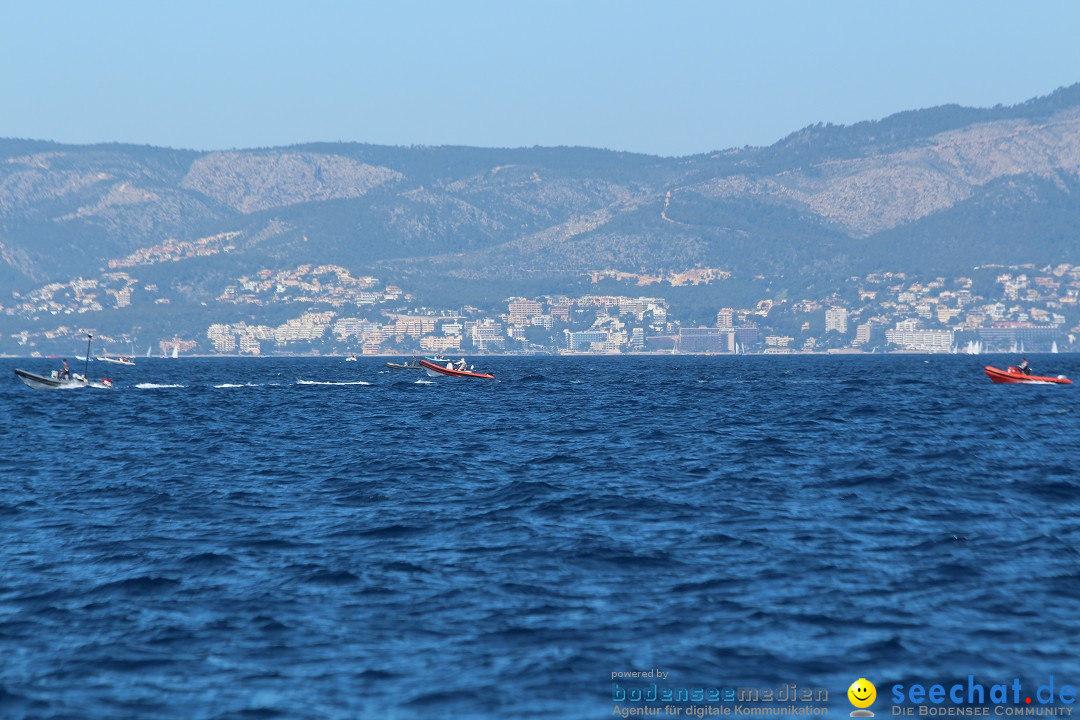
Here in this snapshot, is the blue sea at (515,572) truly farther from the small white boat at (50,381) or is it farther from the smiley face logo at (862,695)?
the small white boat at (50,381)

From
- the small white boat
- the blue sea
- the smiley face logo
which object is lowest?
the smiley face logo

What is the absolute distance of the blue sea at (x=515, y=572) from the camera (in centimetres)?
2147

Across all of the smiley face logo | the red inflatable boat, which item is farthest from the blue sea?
the red inflatable boat

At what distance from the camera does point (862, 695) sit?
66.7 ft

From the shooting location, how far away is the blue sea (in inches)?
845

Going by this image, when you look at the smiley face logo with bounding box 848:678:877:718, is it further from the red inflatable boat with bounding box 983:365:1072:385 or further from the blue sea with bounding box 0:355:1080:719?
the red inflatable boat with bounding box 983:365:1072:385

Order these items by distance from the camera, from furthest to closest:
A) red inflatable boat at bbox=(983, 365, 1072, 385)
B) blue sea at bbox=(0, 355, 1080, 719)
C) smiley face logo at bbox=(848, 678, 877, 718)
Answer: red inflatable boat at bbox=(983, 365, 1072, 385), blue sea at bbox=(0, 355, 1080, 719), smiley face logo at bbox=(848, 678, 877, 718)

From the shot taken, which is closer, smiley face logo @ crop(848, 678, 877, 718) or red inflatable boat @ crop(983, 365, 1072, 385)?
smiley face logo @ crop(848, 678, 877, 718)

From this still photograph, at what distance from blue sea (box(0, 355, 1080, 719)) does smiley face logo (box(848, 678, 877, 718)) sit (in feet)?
0.96

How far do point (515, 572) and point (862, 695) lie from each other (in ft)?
33.6

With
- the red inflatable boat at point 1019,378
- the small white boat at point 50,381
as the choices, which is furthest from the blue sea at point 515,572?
the red inflatable boat at point 1019,378

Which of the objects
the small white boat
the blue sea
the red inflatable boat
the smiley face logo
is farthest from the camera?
the red inflatable boat

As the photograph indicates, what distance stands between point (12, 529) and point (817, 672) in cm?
2307

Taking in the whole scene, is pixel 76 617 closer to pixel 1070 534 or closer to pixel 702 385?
pixel 1070 534
